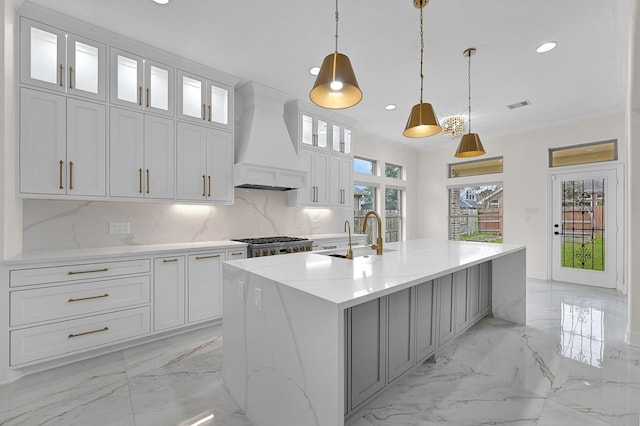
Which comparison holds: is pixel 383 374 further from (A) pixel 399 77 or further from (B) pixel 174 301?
(A) pixel 399 77

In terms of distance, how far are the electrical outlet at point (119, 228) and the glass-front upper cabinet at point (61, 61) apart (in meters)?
1.24

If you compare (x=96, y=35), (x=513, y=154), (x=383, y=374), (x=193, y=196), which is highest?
(x=96, y=35)

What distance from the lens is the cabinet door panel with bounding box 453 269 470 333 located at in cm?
273

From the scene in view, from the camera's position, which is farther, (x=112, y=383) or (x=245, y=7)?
(x=245, y=7)

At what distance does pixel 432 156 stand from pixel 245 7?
5.49 m

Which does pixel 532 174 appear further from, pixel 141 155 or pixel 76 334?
pixel 76 334

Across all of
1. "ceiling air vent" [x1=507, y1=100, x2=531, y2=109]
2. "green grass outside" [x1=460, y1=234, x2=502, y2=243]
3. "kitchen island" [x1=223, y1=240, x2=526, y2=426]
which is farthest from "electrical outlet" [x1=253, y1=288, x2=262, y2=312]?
"green grass outside" [x1=460, y1=234, x2=502, y2=243]

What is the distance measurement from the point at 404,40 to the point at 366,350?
2696mm

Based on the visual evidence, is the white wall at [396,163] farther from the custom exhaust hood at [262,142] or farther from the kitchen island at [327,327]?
the kitchen island at [327,327]

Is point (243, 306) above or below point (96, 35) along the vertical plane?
below

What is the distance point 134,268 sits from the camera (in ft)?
8.66

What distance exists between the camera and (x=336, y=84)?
172 cm

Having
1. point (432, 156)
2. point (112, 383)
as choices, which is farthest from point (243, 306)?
point (432, 156)

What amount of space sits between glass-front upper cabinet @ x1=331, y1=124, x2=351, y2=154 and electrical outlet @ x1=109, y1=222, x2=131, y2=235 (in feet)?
10.0
